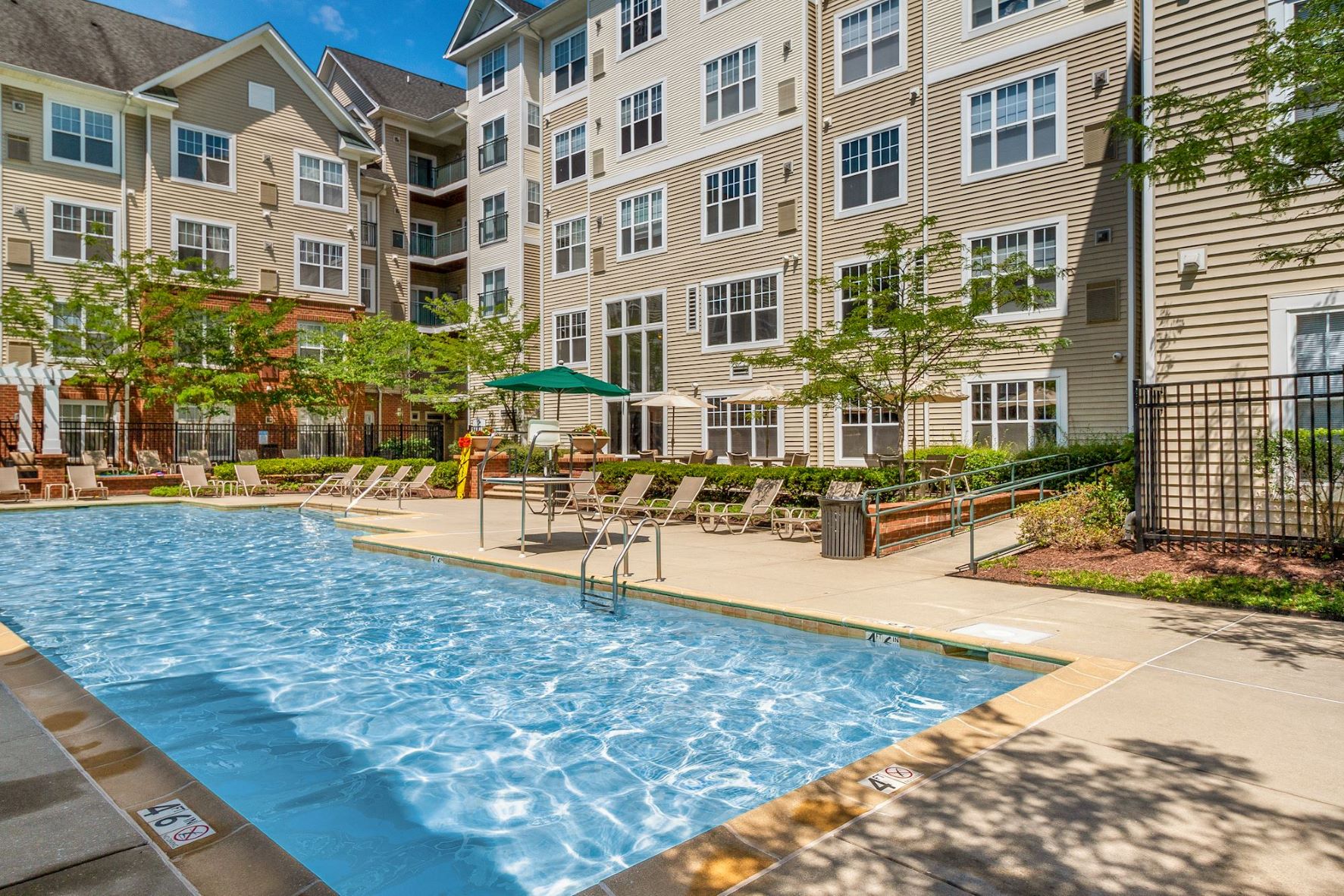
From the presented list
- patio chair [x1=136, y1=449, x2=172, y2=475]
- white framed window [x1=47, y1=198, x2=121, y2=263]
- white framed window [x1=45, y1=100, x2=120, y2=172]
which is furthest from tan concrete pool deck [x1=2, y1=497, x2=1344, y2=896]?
white framed window [x1=45, y1=100, x2=120, y2=172]

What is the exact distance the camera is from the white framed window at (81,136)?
2688cm

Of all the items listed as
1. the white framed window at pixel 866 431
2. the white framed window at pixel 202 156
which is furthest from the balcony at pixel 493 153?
the white framed window at pixel 866 431

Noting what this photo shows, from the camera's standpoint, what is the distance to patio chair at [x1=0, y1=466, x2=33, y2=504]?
2041cm

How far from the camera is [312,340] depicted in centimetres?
3200

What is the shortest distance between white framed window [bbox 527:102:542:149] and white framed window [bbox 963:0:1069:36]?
18.6 meters

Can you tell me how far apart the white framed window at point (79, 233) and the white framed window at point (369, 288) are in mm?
10967

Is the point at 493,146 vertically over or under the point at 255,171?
over

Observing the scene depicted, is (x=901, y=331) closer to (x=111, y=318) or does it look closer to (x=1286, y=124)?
(x=1286, y=124)

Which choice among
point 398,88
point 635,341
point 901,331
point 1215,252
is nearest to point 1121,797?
point 1215,252

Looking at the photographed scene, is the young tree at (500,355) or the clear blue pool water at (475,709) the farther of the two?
the young tree at (500,355)

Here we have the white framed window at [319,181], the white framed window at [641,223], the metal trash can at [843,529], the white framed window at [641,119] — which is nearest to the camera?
the metal trash can at [843,529]

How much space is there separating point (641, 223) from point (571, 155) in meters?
5.34

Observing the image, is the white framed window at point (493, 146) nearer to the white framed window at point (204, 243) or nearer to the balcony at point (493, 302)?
the balcony at point (493, 302)

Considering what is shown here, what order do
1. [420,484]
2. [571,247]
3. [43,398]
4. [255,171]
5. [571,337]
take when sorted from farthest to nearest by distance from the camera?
[255,171] < [571,247] < [571,337] < [43,398] < [420,484]
